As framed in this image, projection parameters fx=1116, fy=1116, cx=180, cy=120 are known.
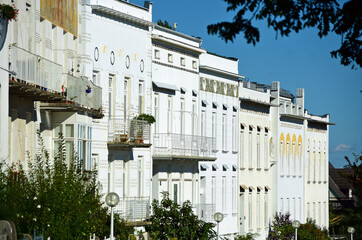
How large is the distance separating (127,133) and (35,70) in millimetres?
13429

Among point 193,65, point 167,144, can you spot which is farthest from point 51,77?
point 193,65

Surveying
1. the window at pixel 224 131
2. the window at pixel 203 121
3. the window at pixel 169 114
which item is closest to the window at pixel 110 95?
the window at pixel 169 114

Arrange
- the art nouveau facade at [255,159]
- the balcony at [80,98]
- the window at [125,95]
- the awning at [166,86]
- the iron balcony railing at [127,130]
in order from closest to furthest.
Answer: the balcony at [80,98]
the iron balcony railing at [127,130]
the window at [125,95]
the awning at [166,86]
the art nouveau facade at [255,159]

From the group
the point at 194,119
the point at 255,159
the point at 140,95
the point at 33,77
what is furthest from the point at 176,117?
the point at 33,77

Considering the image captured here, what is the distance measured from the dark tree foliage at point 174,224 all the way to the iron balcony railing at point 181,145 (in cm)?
329

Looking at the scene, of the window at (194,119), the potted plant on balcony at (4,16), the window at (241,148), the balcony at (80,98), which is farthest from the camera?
the window at (241,148)

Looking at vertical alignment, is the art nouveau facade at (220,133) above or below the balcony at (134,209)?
above

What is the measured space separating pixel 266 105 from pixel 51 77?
1328 inches

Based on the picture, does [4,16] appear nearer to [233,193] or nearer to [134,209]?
[134,209]

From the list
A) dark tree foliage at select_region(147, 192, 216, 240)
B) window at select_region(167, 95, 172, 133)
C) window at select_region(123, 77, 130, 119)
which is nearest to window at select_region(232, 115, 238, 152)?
window at select_region(167, 95, 172, 133)

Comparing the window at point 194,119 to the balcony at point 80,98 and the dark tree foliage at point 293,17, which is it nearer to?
the balcony at point 80,98

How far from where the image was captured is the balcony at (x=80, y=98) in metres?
34.4

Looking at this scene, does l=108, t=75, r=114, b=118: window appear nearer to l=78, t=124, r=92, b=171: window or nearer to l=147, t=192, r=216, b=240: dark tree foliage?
l=147, t=192, r=216, b=240: dark tree foliage

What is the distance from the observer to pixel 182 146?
4975cm
